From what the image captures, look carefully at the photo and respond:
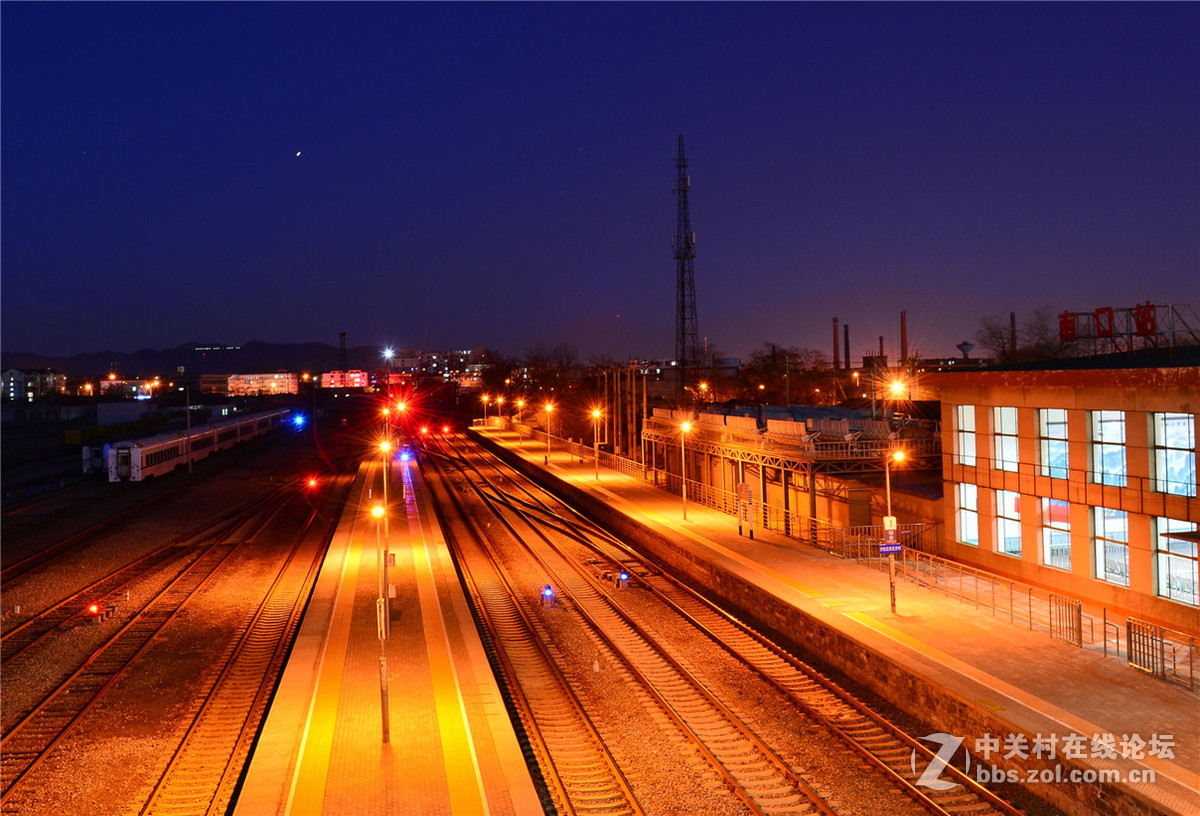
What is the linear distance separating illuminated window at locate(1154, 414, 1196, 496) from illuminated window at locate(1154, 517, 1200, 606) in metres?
0.69

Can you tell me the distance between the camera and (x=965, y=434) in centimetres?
2259

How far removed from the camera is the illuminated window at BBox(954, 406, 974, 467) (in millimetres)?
22361

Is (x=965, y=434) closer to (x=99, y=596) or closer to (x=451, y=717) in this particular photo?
(x=451, y=717)

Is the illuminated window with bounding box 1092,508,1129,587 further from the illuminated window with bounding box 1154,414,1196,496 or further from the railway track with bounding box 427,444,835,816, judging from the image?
the railway track with bounding box 427,444,835,816

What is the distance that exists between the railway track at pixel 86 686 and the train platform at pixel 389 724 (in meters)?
3.51

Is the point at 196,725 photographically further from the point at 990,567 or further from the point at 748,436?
the point at 748,436

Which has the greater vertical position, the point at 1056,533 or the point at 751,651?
the point at 1056,533

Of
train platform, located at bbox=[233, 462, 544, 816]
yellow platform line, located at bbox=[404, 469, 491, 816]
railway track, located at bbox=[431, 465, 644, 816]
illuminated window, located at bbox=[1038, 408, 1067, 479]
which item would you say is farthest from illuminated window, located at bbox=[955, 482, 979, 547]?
yellow platform line, located at bbox=[404, 469, 491, 816]

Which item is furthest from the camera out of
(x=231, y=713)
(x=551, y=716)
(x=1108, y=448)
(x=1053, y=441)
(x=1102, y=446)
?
(x=1053, y=441)

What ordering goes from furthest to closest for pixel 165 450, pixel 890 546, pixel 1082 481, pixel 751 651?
pixel 165 450
pixel 1082 481
pixel 751 651
pixel 890 546

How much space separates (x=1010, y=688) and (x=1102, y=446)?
781cm

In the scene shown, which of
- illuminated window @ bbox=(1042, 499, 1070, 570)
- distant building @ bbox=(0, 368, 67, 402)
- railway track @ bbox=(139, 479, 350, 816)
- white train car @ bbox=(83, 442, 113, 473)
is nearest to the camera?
railway track @ bbox=(139, 479, 350, 816)

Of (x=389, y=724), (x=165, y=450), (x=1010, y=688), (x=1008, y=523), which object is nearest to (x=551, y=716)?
(x=389, y=724)

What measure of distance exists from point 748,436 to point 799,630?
16333mm
